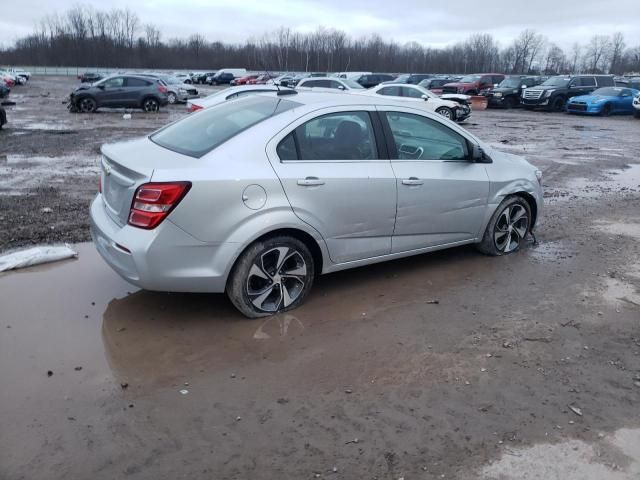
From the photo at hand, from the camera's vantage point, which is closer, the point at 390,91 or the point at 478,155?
the point at 478,155

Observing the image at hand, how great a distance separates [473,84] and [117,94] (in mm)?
20736

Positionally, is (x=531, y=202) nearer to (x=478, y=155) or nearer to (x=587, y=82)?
(x=478, y=155)

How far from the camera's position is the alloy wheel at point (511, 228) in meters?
5.93

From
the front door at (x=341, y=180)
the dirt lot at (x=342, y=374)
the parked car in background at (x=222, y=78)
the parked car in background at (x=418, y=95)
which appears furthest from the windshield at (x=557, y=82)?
the parked car in background at (x=222, y=78)

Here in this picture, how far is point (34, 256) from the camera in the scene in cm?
538

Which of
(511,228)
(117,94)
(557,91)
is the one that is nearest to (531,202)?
(511,228)

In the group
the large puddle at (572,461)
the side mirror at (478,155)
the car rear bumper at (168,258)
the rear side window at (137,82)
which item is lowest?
the large puddle at (572,461)

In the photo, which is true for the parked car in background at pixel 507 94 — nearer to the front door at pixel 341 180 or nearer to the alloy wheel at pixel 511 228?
the alloy wheel at pixel 511 228

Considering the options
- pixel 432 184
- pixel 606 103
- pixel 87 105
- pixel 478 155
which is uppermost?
pixel 478 155

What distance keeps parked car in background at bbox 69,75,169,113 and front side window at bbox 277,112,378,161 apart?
21614 mm

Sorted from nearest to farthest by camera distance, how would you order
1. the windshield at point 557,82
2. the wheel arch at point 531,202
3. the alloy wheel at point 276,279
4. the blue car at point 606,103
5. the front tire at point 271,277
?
the front tire at point 271,277 < the alloy wheel at point 276,279 < the wheel arch at point 531,202 < the blue car at point 606,103 < the windshield at point 557,82

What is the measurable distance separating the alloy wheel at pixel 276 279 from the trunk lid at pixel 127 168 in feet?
3.09

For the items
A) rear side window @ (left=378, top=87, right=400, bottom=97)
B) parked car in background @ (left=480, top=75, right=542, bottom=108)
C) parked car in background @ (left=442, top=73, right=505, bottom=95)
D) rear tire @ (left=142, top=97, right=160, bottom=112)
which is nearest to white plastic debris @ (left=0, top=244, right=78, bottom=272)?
rear side window @ (left=378, top=87, right=400, bottom=97)

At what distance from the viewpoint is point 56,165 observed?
1091cm
